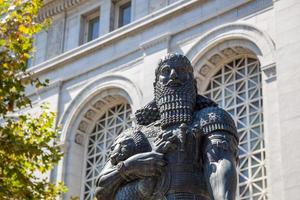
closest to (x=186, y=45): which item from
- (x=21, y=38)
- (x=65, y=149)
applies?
(x=65, y=149)

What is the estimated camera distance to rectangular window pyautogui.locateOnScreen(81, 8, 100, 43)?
28797 millimetres

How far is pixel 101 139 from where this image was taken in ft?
86.7

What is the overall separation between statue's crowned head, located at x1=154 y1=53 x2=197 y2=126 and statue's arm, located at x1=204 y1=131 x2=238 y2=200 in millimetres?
268

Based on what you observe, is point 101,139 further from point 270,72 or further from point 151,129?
point 151,129

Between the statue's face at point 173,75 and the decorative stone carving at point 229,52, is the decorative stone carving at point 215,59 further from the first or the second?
the statue's face at point 173,75

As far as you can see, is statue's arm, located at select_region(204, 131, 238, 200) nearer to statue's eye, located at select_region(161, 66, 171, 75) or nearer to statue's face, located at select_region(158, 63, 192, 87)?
statue's face, located at select_region(158, 63, 192, 87)

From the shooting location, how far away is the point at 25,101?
52.2 ft

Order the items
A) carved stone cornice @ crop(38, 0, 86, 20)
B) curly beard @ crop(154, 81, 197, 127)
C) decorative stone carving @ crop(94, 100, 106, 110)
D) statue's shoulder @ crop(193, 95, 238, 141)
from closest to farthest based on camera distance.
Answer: statue's shoulder @ crop(193, 95, 238, 141) → curly beard @ crop(154, 81, 197, 127) → decorative stone carving @ crop(94, 100, 106, 110) → carved stone cornice @ crop(38, 0, 86, 20)

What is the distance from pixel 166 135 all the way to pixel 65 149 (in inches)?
871

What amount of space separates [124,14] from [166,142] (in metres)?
23.4

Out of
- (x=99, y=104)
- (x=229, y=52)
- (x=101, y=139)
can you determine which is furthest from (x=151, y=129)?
(x=99, y=104)

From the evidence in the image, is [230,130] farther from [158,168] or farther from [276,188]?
[276,188]

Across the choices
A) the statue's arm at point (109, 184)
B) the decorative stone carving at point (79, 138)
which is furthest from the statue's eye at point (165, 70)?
the decorative stone carving at point (79, 138)

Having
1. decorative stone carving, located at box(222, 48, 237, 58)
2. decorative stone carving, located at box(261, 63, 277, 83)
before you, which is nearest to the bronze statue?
decorative stone carving, located at box(261, 63, 277, 83)
